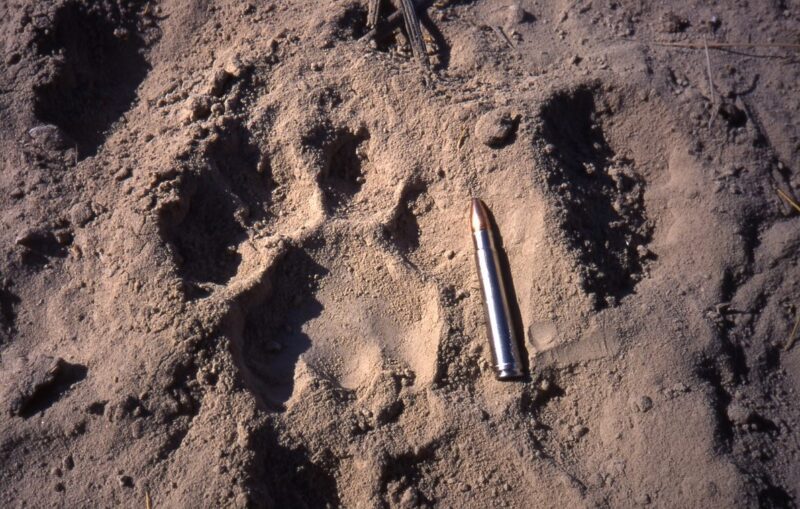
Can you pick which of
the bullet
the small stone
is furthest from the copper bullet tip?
the small stone

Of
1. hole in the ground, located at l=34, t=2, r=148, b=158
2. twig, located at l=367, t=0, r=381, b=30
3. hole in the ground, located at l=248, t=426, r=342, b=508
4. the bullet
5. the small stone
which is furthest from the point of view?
twig, located at l=367, t=0, r=381, b=30

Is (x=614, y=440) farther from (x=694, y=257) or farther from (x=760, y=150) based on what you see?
(x=760, y=150)

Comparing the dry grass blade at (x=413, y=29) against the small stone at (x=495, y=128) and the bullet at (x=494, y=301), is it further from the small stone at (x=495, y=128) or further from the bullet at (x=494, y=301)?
the bullet at (x=494, y=301)

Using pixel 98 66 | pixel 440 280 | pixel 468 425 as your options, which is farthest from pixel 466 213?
pixel 98 66

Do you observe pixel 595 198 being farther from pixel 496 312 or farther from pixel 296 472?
pixel 296 472

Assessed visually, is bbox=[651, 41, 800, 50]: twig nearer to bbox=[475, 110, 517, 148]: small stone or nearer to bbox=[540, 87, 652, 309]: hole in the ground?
bbox=[540, 87, 652, 309]: hole in the ground

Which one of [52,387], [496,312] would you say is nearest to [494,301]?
[496,312]

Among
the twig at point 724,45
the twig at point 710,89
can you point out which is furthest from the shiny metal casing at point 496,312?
the twig at point 724,45
